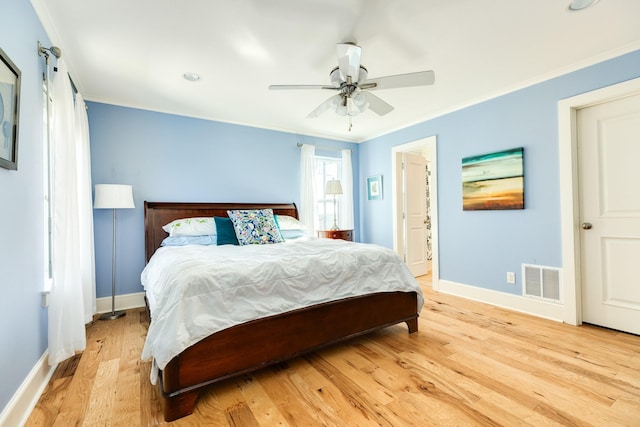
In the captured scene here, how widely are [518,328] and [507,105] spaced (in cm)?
235

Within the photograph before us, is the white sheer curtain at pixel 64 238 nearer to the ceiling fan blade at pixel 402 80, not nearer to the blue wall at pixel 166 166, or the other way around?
the blue wall at pixel 166 166

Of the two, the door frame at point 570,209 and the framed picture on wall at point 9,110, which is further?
the door frame at point 570,209

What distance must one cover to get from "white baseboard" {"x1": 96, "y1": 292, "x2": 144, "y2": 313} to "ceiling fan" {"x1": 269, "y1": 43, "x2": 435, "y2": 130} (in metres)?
2.96

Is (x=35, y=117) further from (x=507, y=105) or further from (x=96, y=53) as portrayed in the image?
(x=507, y=105)

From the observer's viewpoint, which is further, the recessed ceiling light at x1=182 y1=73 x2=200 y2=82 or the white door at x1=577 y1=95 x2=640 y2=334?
the recessed ceiling light at x1=182 y1=73 x2=200 y2=82

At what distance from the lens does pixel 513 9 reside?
1.94 m

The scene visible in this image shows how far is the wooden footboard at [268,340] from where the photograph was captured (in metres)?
1.56

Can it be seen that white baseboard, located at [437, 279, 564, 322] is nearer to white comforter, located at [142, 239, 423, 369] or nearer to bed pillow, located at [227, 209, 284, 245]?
white comforter, located at [142, 239, 423, 369]

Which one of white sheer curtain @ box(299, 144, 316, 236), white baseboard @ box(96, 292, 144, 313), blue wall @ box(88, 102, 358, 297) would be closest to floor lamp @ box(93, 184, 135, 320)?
white baseboard @ box(96, 292, 144, 313)

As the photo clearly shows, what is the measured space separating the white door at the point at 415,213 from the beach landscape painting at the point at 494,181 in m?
1.13

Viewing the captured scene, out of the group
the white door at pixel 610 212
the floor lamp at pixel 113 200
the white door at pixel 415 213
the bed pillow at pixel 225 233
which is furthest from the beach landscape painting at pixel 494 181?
the floor lamp at pixel 113 200

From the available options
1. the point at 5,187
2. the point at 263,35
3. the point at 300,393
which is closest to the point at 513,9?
the point at 263,35

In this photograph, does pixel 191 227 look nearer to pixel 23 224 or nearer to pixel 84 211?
pixel 84 211

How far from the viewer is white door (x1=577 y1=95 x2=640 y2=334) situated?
2479 millimetres
